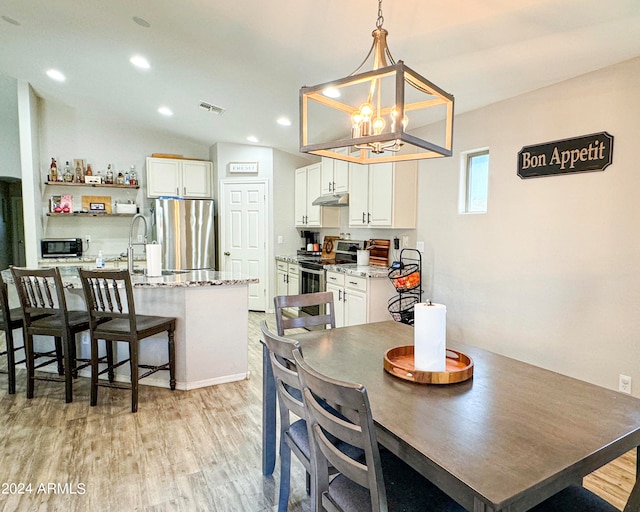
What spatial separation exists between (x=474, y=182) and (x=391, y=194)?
32.6 inches

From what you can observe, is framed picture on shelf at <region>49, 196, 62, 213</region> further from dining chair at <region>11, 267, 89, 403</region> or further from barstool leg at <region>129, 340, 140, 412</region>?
barstool leg at <region>129, 340, 140, 412</region>

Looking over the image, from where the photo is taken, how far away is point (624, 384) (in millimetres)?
2426

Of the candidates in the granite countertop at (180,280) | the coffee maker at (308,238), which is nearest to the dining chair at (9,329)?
the granite countertop at (180,280)

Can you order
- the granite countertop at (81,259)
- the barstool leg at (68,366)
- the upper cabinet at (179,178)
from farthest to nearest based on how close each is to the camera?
the upper cabinet at (179,178) < the granite countertop at (81,259) < the barstool leg at (68,366)

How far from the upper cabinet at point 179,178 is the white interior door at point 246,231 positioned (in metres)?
0.36

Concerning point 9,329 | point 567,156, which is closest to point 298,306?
point 567,156

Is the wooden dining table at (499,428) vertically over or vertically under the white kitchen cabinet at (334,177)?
under

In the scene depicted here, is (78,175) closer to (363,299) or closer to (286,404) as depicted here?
(363,299)

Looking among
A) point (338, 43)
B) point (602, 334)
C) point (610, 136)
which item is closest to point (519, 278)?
point (602, 334)

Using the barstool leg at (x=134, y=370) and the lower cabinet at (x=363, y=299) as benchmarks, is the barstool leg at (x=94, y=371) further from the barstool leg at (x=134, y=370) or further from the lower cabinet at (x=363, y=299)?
the lower cabinet at (x=363, y=299)

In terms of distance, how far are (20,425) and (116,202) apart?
402 cm

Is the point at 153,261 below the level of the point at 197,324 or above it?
above

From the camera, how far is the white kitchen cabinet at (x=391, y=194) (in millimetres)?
4008

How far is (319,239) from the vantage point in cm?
616
